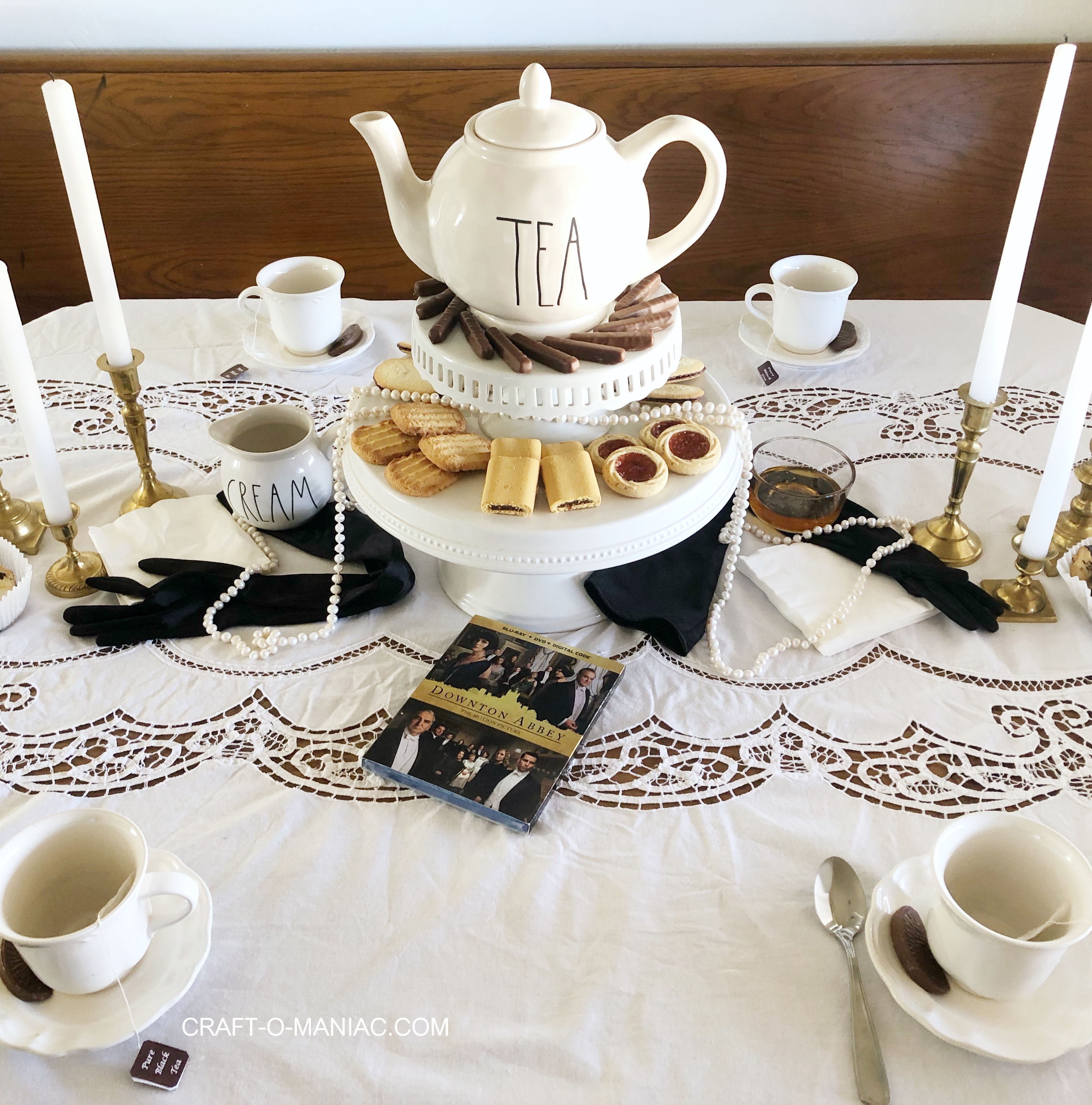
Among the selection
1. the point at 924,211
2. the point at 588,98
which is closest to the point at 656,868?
the point at 588,98

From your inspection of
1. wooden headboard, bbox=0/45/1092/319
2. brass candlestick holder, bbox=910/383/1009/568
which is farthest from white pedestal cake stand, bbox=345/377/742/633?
wooden headboard, bbox=0/45/1092/319

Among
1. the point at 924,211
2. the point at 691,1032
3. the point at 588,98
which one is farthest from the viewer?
the point at 924,211

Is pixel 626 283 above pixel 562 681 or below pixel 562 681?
above

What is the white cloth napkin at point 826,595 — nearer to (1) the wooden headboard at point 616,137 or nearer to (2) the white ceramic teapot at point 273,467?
(2) the white ceramic teapot at point 273,467

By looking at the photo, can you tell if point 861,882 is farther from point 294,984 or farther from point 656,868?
point 294,984

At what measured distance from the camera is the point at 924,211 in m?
1.65

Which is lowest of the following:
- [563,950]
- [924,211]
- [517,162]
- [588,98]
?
[563,950]

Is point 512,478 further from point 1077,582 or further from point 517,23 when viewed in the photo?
point 517,23

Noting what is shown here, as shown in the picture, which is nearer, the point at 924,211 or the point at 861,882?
the point at 861,882

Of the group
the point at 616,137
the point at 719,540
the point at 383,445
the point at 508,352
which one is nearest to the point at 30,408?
the point at 383,445

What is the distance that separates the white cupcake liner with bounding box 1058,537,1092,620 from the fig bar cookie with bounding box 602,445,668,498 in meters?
0.39

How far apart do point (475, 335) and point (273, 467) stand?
0.25 m

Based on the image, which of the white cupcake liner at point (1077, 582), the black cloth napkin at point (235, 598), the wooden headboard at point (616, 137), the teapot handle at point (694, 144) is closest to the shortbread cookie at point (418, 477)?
the black cloth napkin at point (235, 598)

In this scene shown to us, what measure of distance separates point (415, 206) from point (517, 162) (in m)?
0.11
